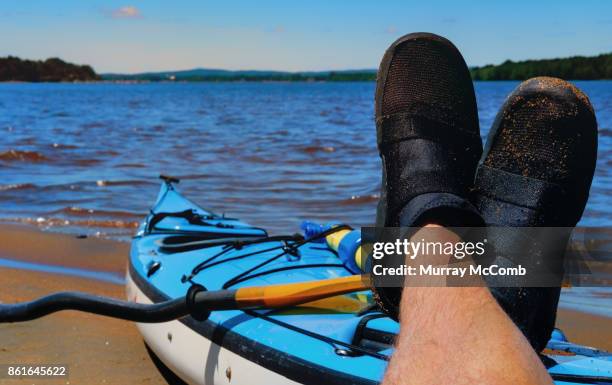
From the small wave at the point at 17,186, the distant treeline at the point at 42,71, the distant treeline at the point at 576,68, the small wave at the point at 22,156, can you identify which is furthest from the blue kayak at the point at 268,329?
the distant treeline at the point at 42,71

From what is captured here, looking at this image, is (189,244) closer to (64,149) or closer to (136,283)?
(136,283)

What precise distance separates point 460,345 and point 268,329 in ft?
3.09

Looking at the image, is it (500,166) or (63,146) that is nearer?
(500,166)

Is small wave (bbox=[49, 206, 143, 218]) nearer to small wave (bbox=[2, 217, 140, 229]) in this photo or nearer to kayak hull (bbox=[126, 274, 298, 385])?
small wave (bbox=[2, 217, 140, 229])

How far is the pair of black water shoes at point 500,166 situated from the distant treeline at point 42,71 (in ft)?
348

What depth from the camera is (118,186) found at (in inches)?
289

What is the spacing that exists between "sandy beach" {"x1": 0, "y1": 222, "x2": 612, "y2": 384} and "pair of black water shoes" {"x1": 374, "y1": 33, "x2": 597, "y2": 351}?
138 centimetres

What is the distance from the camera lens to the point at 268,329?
7.02 ft

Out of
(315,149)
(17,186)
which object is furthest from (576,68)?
(17,186)

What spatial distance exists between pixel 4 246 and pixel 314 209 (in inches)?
96.6

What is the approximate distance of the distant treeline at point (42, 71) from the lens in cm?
10081

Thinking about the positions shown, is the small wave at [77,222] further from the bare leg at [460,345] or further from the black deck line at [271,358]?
the bare leg at [460,345]

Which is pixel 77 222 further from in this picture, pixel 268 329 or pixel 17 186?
pixel 268 329

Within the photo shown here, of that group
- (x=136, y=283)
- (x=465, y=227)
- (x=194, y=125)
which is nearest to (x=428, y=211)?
(x=465, y=227)
